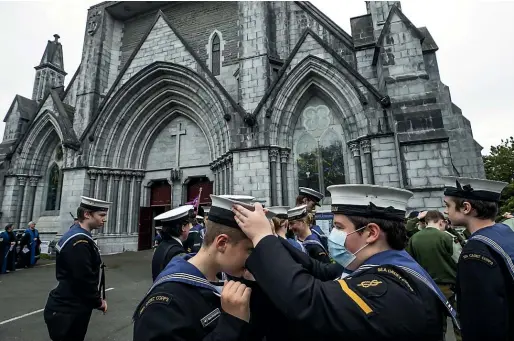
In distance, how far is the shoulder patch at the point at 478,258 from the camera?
198cm

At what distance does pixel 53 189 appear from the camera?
50.2 feet

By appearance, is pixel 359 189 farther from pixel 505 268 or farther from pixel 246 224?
pixel 505 268

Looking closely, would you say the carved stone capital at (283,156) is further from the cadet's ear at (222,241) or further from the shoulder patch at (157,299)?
the shoulder patch at (157,299)

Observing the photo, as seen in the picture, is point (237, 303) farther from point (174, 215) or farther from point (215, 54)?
point (215, 54)

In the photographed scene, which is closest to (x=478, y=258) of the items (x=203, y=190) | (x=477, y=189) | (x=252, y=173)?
(x=477, y=189)

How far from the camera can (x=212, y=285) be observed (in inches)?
58.7

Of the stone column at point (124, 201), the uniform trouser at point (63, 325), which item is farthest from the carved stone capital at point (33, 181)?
the uniform trouser at point (63, 325)

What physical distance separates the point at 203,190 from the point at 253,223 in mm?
12635

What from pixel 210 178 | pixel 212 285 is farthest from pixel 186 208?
pixel 210 178

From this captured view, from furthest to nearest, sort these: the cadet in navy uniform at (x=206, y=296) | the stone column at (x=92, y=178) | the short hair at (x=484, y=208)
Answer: the stone column at (x=92, y=178)
the short hair at (x=484, y=208)
the cadet in navy uniform at (x=206, y=296)

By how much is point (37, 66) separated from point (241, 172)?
1685 cm

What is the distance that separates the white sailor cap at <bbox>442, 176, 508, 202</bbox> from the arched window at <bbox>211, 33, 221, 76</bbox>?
44.4ft

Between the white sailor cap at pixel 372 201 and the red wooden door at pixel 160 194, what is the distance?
13.4 m

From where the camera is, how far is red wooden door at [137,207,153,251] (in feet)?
44.3
